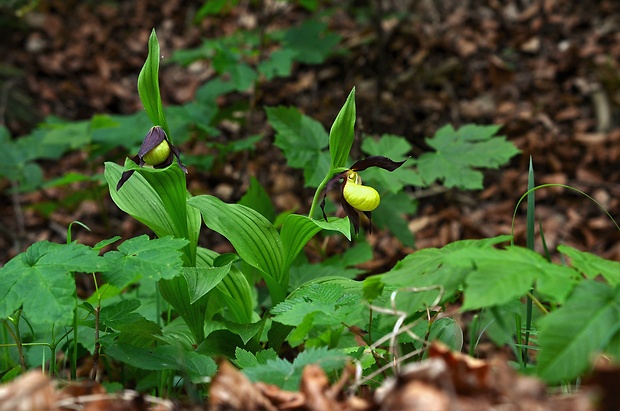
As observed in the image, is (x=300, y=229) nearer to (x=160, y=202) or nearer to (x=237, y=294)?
(x=237, y=294)

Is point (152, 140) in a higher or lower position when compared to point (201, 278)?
higher

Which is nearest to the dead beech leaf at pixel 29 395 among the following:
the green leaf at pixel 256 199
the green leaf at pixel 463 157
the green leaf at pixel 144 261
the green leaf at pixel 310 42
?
the green leaf at pixel 144 261

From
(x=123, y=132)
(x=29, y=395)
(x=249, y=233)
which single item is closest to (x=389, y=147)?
(x=249, y=233)

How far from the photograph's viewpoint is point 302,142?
174cm

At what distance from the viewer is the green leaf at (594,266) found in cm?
78

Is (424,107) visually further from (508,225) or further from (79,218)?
(79,218)

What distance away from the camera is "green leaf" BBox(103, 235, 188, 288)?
99 centimetres

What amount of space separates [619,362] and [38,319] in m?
0.80

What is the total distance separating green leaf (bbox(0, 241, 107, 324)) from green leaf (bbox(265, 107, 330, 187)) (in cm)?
81

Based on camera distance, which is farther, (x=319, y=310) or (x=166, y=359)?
(x=166, y=359)

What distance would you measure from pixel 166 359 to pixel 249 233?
34cm

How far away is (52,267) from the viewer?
3.12 ft

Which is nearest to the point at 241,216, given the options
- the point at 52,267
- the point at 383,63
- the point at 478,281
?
the point at 52,267

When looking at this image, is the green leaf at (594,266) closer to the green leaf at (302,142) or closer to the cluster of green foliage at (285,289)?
the cluster of green foliage at (285,289)
